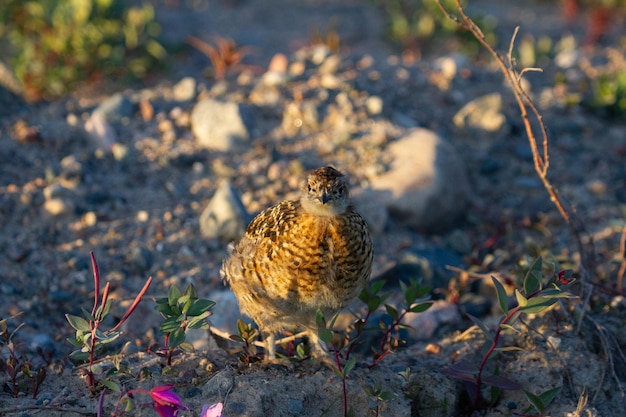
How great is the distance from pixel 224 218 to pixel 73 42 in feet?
10.5

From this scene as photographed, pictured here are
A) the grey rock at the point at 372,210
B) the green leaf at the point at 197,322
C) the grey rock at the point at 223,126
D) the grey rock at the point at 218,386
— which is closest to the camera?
the green leaf at the point at 197,322

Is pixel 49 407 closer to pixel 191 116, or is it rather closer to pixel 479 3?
pixel 191 116

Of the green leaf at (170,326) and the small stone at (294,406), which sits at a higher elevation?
the green leaf at (170,326)

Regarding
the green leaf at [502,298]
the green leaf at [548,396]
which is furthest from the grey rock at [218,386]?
the green leaf at [548,396]

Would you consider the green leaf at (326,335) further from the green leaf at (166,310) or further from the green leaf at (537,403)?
the green leaf at (537,403)

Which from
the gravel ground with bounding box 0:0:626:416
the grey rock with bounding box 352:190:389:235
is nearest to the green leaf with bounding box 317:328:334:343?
the gravel ground with bounding box 0:0:626:416

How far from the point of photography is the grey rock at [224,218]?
6.04 metres

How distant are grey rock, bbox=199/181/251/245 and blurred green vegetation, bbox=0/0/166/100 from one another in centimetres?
265

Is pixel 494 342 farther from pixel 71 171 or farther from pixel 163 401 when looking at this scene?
pixel 71 171

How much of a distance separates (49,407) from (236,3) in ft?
28.8

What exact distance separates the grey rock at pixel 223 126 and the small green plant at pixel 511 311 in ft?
11.4

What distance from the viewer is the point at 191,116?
7223 millimetres

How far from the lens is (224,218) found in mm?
6059

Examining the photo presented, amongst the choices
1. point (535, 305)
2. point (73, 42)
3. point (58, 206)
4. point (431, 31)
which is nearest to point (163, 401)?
point (535, 305)
